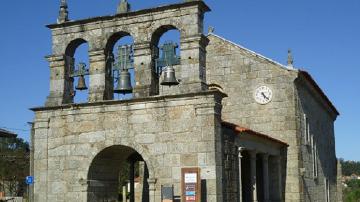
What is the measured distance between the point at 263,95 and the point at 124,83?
26.6 ft

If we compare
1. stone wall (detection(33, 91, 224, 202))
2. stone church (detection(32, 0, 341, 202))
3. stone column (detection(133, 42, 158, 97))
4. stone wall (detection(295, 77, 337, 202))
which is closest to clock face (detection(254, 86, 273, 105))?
stone wall (detection(295, 77, 337, 202))

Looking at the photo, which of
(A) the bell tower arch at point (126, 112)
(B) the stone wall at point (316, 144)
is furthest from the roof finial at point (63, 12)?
(B) the stone wall at point (316, 144)

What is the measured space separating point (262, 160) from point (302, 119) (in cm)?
333

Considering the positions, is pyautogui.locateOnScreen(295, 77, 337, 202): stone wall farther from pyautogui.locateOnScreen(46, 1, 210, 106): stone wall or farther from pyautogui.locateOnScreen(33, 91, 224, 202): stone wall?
pyautogui.locateOnScreen(46, 1, 210, 106): stone wall

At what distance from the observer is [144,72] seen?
13.2m

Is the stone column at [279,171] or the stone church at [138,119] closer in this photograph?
the stone church at [138,119]

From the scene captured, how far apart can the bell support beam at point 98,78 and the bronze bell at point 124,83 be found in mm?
364

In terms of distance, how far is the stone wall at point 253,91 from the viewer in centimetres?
1908

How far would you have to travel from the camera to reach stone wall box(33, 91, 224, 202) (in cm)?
1222

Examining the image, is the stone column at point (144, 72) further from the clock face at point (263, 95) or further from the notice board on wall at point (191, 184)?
the clock face at point (263, 95)

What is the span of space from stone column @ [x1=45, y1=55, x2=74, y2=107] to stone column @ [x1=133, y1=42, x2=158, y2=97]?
2.16m

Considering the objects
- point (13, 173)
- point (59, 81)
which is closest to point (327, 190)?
point (59, 81)

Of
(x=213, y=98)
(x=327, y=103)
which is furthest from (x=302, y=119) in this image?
(x=213, y=98)

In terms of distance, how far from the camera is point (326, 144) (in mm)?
27125
